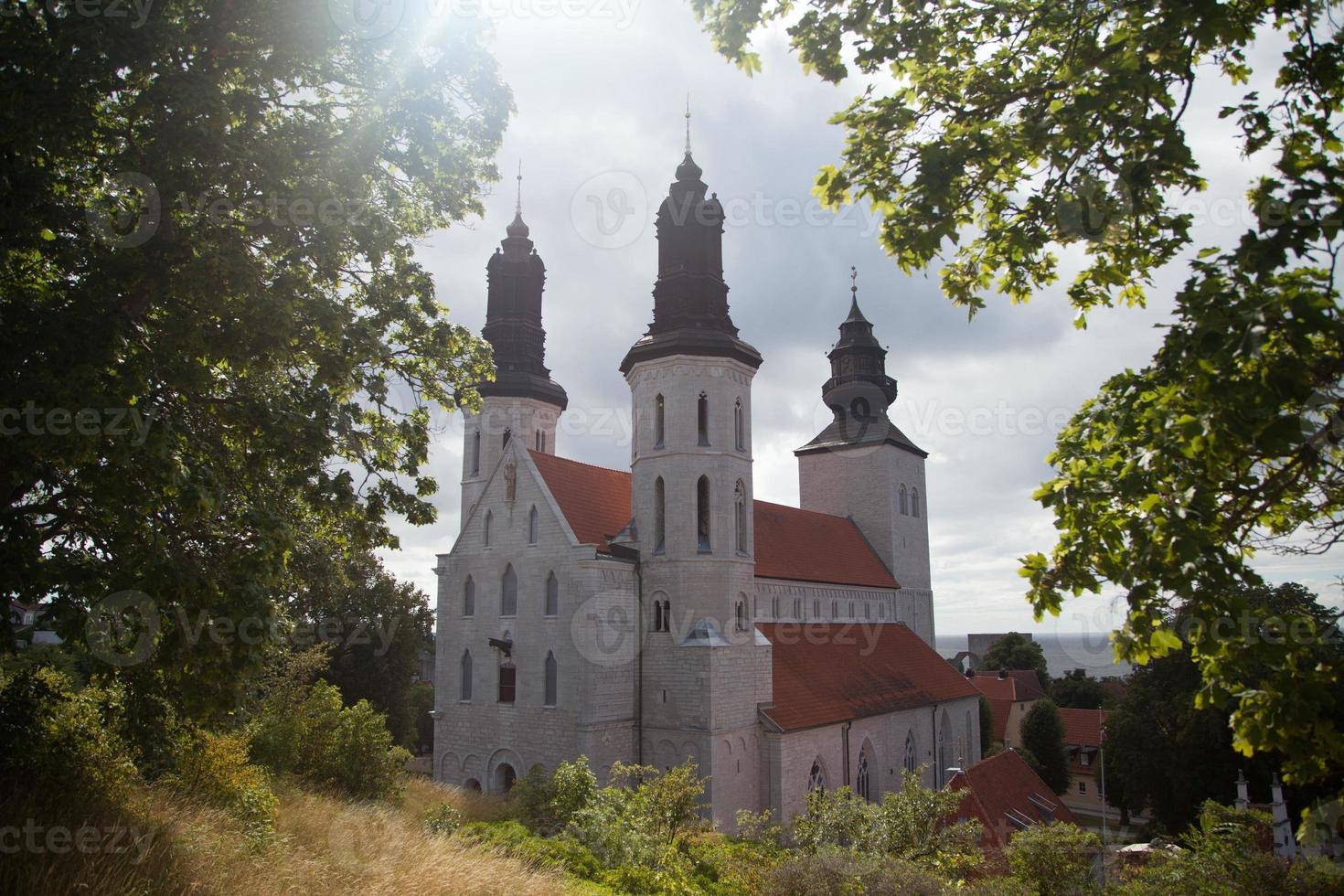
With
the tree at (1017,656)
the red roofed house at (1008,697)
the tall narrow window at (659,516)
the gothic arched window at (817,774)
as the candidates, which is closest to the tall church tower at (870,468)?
the red roofed house at (1008,697)

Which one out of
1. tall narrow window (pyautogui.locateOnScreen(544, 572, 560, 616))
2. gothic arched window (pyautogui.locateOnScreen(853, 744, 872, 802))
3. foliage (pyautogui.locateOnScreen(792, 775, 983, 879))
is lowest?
gothic arched window (pyautogui.locateOnScreen(853, 744, 872, 802))

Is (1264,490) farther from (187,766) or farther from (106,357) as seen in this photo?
(187,766)

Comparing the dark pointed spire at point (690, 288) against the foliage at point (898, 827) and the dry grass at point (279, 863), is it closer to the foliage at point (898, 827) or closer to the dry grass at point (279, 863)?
the foliage at point (898, 827)

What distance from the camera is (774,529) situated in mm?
32219

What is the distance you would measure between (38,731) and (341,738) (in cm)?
732

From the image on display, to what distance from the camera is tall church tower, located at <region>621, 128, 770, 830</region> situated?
2167 cm

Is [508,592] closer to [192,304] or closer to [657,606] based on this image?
[657,606]

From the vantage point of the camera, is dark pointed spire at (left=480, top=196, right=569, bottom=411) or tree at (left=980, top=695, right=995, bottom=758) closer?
dark pointed spire at (left=480, top=196, right=569, bottom=411)

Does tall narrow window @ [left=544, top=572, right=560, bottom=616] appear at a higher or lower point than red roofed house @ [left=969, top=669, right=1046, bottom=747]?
higher

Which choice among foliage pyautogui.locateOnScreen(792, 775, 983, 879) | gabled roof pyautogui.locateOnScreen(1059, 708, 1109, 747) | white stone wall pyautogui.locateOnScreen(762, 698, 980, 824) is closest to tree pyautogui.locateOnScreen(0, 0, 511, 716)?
foliage pyautogui.locateOnScreen(792, 775, 983, 879)

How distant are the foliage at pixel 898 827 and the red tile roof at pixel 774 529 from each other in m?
11.3

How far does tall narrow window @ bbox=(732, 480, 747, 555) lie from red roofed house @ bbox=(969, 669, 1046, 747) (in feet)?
94.6

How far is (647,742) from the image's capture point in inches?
870

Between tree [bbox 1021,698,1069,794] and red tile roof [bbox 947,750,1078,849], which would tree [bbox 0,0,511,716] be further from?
tree [bbox 1021,698,1069,794]
